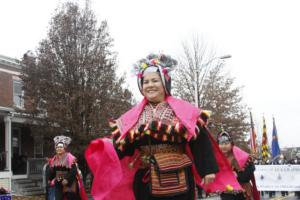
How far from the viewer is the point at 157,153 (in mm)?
4625

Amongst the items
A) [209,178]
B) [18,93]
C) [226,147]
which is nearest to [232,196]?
[226,147]

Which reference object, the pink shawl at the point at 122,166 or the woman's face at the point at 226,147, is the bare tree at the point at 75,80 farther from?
the pink shawl at the point at 122,166

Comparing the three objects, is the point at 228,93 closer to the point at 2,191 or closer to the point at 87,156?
the point at 2,191

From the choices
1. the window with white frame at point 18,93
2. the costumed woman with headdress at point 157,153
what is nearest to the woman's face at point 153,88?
the costumed woman with headdress at point 157,153

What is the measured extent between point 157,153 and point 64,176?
638cm

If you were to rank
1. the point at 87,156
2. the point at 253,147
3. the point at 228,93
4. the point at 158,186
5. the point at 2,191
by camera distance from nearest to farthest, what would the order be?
the point at 158,186 < the point at 87,156 < the point at 2,191 < the point at 253,147 < the point at 228,93

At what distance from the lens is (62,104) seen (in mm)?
23047

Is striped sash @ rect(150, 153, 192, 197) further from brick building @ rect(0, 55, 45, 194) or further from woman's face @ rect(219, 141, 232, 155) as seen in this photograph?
brick building @ rect(0, 55, 45, 194)

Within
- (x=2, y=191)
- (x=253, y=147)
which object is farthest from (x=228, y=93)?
(x=2, y=191)

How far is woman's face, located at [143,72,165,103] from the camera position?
16.0ft

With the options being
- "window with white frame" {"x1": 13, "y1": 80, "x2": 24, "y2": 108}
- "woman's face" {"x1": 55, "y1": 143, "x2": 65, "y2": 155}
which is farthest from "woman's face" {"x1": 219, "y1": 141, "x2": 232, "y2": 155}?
"window with white frame" {"x1": 13, "y1": 80, "x2": 24, "y2": 108}

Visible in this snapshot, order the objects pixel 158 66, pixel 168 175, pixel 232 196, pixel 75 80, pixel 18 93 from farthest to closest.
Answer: pixel 18 93 → pixel 75 80 → pixel 232 196 → pixel 158 66 → pixel 168 175

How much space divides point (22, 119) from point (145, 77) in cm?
2314

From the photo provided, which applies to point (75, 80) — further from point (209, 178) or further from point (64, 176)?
point (209, 178)
